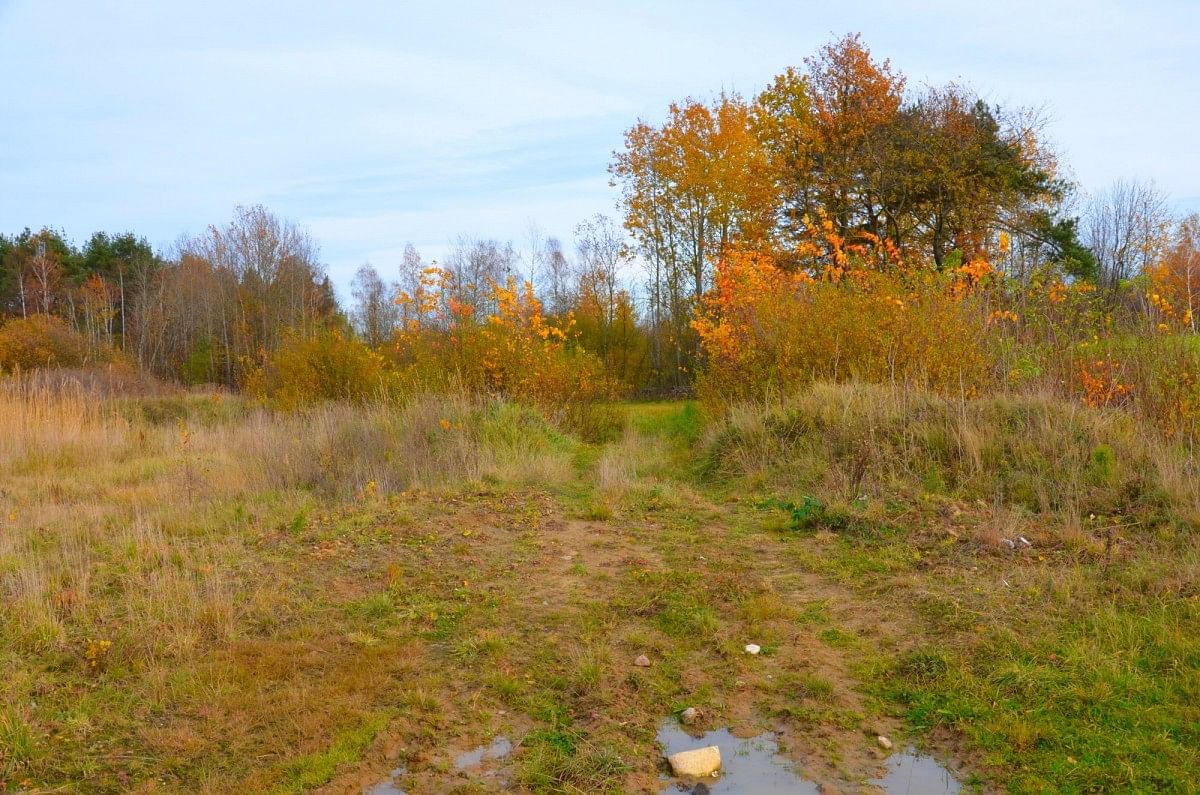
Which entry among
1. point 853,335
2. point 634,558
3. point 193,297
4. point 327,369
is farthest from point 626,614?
point 193,297

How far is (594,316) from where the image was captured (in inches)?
978

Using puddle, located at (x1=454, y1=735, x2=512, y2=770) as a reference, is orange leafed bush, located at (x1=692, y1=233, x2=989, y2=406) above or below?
above

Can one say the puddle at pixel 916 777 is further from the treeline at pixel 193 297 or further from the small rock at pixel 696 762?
the treeline at pixel 193 297

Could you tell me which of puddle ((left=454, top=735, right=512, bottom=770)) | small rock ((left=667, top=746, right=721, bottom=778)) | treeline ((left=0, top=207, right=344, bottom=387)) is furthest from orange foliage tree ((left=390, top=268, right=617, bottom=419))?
treeline ((left=0, top=207, right=344, bottom=387))

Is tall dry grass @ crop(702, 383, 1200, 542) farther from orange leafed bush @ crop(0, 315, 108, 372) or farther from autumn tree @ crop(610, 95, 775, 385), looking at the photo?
orange leafed bush @ crop(0, 315, 108, 372)

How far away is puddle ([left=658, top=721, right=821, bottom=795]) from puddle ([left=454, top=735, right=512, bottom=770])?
611 mm

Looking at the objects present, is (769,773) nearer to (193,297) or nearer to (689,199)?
(689,199)

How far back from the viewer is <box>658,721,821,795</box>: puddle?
119 inches

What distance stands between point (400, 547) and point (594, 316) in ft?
63.8

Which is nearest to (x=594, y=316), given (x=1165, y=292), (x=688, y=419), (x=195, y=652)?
(x=688, y=419)

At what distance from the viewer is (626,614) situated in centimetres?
462

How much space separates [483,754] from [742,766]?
0.98m

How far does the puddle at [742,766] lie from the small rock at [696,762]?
1.3 inches

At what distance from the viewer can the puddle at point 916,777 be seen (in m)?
2.98
